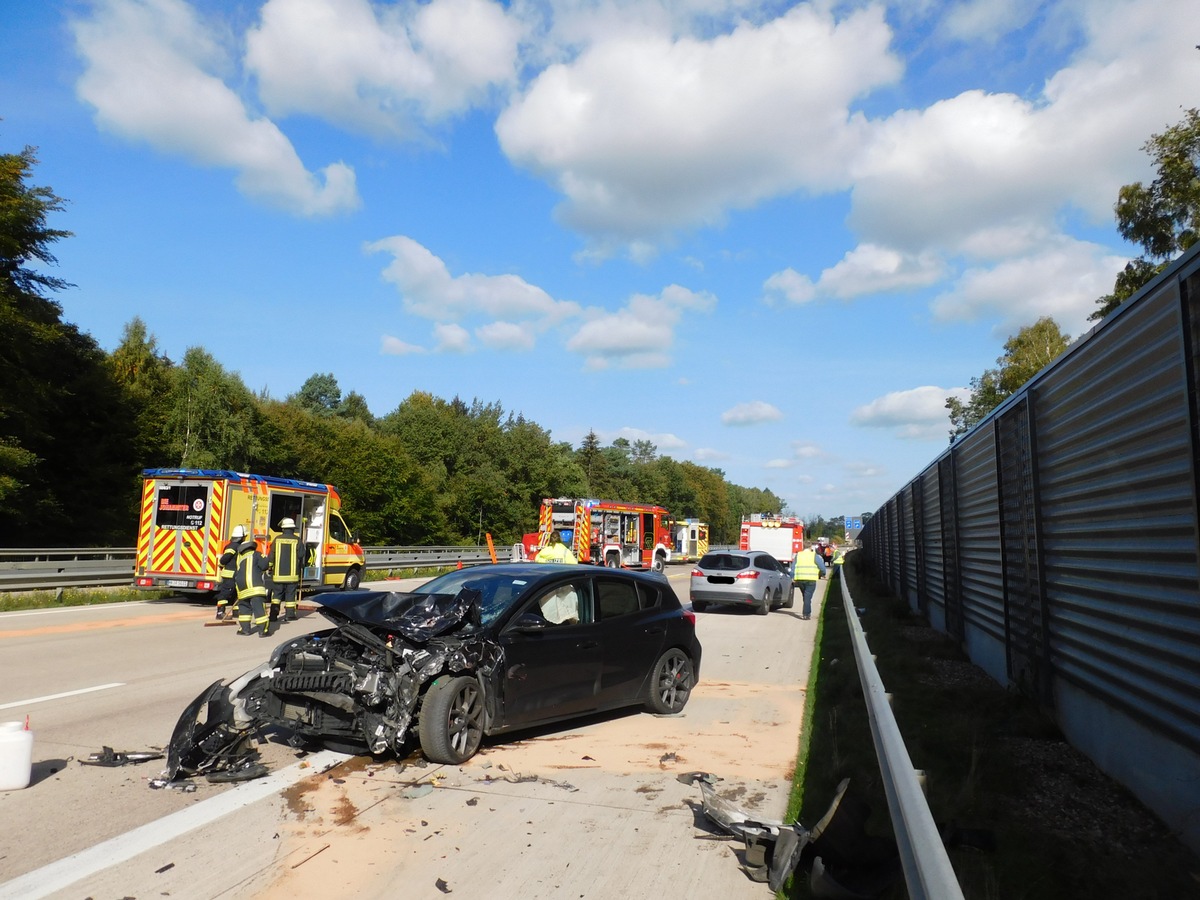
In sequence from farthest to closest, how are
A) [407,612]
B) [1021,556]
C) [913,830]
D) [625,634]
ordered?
[1021,556] < [625,634] < [407,612] < [913,830]

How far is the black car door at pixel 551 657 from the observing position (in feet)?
22.6

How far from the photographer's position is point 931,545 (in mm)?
16062

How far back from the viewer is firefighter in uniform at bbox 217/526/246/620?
51.0 ft

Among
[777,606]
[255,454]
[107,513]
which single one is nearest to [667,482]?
[255,454]

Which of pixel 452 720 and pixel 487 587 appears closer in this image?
pixel 452 720

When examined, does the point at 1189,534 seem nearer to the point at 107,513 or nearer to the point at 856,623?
the point at 856,623

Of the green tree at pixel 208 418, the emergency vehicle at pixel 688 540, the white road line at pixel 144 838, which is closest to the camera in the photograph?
the white road line at pixel 144 838

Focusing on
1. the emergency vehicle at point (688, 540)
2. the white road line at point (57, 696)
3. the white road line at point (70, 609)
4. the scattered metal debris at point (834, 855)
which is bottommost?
the white road line at point (57, 696)

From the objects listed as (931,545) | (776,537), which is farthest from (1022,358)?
(931,545)

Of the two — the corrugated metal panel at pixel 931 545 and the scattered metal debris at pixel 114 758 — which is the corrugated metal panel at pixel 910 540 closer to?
the corrugated metal panel at pixel 931 545

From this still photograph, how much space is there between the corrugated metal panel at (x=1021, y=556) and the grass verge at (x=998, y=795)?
358mm

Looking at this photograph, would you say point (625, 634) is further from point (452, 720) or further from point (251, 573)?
point (251, 573)

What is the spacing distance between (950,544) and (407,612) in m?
9.33

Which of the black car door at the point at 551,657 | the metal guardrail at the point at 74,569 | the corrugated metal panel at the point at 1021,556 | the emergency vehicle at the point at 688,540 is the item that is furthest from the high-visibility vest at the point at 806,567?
the emergency vehicle at the point at 688,540
